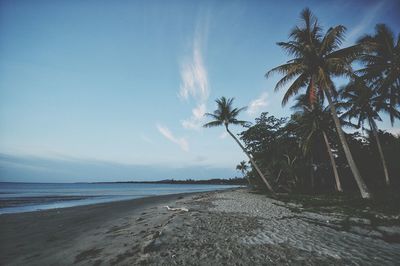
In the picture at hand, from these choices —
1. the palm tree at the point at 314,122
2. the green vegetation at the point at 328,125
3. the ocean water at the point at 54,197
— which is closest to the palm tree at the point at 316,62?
the green vegetation at the point at 328,125

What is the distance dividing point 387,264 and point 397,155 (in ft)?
84.5

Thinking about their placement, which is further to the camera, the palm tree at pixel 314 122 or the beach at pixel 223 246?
the palm tree at pixel 314 122

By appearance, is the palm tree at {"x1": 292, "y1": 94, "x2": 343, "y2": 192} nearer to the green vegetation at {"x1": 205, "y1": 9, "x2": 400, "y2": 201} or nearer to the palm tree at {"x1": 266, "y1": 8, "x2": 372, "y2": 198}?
the green vegetation at {"x1": 205, "y1": 9, "x2": 400, "y2": 201}

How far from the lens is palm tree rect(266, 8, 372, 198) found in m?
11.2

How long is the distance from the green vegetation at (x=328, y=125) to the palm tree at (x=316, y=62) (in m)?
0.05

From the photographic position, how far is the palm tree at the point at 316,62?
11.2 meters

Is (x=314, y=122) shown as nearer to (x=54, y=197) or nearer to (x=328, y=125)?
(x=328, y=125)

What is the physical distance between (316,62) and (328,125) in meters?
9.21

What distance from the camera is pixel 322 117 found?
18641mm

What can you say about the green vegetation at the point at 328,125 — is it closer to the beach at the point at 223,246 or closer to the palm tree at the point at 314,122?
the palm tree at the point at 314,122

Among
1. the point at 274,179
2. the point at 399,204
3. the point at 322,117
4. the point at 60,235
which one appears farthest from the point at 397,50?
the point at 60,235

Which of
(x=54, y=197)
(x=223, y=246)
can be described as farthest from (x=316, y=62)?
(x=54, y=197)

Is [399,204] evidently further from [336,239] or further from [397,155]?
[397,155]

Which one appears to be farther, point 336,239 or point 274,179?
point 274,179
